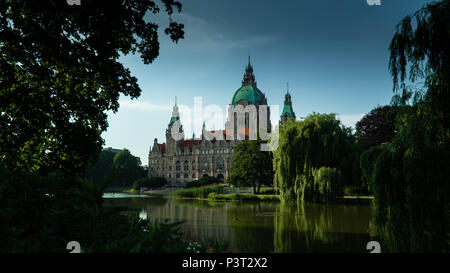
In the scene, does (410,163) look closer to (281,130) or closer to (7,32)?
(7,32)

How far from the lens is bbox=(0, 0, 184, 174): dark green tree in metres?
7.41

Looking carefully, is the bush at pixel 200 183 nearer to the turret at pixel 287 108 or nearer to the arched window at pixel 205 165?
the arched window at pixel 205 165

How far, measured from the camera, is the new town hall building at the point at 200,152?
258 feet

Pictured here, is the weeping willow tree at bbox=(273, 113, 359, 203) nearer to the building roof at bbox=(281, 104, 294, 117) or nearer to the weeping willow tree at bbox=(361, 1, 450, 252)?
the weeping willow tree at bbox=(361, 1, 450, 252)

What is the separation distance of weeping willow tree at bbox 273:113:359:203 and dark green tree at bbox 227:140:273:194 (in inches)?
554

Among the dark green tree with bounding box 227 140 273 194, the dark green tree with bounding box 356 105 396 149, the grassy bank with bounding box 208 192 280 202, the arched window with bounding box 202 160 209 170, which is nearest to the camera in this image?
the dark green tree with bounding box 356 105 396 149

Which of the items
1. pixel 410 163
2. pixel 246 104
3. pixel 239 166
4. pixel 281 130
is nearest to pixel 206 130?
pixel 246 104

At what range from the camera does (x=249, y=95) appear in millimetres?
86562

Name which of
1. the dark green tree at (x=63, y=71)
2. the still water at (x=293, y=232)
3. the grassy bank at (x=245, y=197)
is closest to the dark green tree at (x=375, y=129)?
the grassy bank at (x=245, y=197)

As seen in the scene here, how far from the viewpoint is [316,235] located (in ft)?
39.0

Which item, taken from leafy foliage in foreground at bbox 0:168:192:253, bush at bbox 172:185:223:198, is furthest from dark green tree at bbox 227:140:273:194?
leafy foliage in foreground at bbox 0:168:192:253

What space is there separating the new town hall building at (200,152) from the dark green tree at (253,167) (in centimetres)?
3717

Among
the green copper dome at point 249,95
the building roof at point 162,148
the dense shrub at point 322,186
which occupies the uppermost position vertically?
the green copper dome at point 249,95

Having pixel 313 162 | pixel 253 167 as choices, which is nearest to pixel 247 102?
pixel 253 167
